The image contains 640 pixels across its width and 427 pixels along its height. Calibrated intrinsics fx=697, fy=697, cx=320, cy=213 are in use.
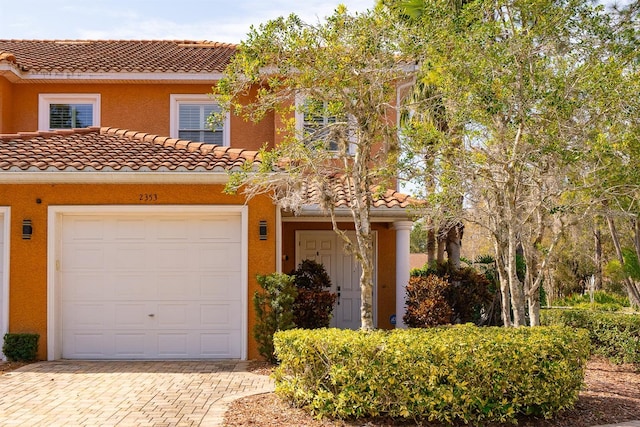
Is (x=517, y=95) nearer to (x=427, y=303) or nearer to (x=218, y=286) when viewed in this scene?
(x=427, y=303)

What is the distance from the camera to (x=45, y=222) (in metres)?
11.8

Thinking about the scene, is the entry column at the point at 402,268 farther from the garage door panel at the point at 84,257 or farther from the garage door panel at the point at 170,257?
the garage door panel at the point at 84,257

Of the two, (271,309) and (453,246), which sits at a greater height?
(453,246)

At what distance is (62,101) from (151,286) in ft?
23.0

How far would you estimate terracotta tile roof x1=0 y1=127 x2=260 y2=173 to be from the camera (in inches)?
452

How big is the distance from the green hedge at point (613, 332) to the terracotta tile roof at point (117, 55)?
978 cm

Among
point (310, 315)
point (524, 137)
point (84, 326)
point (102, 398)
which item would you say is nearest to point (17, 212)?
point (84, 326)

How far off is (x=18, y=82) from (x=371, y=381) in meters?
13.0

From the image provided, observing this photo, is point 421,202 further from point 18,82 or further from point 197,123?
point 18,82

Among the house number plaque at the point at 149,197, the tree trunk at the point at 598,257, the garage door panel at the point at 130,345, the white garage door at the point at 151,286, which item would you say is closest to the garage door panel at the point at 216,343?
the white garage door at the point at 151,286

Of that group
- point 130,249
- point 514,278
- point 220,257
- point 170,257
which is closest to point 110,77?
point 130,249

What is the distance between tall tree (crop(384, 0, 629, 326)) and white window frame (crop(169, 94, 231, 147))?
25.9ft

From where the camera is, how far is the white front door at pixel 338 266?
16.0 meters

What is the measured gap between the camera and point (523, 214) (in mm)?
10977
